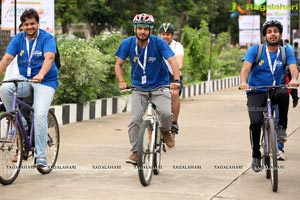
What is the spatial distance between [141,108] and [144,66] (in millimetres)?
435

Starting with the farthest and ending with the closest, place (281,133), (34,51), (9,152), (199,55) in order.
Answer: (199,55) < (281,133) < (34,51) < (9,152)

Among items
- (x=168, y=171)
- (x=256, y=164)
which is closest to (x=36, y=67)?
(x=168, y=171)

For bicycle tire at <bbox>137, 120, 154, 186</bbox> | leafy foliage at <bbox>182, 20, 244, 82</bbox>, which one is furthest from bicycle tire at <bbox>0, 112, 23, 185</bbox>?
leafy foliage at <bbox>182, 20, 244, 82</bbox>

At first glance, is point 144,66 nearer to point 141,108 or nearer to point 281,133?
point 141,108

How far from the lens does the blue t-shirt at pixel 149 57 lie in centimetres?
754

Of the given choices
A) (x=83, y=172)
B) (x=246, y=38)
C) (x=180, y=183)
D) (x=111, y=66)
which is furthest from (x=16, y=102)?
(x=246, y=38)

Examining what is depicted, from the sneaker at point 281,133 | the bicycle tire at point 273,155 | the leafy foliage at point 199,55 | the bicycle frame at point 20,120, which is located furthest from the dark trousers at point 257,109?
the leafy foliage at point 199,55

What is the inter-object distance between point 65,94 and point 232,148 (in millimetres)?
4362

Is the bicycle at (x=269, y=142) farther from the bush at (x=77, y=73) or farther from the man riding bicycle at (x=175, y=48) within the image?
the bush at (x=77, y=73)

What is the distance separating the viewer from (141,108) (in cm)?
759

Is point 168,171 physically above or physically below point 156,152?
below

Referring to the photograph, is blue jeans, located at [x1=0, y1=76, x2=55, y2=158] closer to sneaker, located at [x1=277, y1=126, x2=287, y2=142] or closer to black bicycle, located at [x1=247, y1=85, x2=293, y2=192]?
black bicycle, located at [x1=247, y1=85, x2=293, y2=192]

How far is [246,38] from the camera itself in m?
34.9

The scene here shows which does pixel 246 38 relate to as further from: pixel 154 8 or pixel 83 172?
pixel 83 172
